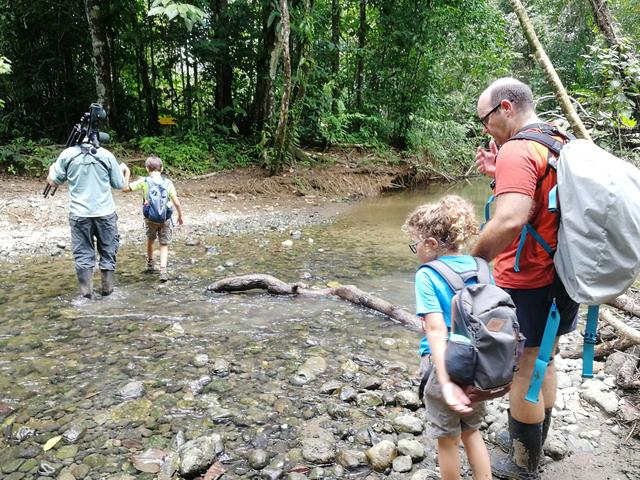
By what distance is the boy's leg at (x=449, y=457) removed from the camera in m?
2.46

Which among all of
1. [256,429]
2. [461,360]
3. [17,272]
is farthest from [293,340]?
[17,272]

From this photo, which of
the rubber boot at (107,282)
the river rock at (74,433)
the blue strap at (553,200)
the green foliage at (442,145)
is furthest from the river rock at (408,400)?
the green foliage at (442,145)

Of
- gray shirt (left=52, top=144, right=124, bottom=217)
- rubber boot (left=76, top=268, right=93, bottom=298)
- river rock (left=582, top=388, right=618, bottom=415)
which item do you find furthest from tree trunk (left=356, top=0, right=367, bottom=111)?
river rock (left=582, top=388, right=618, bottom=415)

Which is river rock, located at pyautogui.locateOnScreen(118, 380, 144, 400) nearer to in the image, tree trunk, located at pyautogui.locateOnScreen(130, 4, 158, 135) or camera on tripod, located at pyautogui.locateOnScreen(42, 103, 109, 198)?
camera on tripod, located at pyautogui.locateOnScreen(42, 103, 109, 198)

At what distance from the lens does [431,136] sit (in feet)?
64.4

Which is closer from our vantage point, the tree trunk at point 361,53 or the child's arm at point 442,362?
the child's arm at point 442,362

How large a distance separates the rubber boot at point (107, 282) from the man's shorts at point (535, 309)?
17.1 ft

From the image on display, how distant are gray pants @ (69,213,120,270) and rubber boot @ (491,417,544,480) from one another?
17.0 ft

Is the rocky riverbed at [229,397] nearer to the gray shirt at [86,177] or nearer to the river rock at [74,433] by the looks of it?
the river rock at [74,433]

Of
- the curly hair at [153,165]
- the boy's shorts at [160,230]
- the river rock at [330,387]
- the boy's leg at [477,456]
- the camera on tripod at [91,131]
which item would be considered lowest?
the river rock at [330,387]

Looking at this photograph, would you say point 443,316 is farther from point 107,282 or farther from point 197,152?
point 197,152

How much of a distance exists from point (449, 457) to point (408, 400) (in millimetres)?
1321

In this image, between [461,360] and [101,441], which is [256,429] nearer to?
[101,441]

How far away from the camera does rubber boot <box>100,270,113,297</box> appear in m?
6.13
